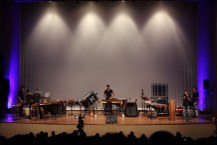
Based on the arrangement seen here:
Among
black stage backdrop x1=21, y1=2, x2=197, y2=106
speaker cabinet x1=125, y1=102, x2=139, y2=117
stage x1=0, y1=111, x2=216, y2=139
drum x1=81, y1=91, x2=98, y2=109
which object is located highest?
black stage backdrop x1=21, y1=2, x2=197, y2=106

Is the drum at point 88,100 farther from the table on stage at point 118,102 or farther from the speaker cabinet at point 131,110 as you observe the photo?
the speaker cabinet at point 131,110

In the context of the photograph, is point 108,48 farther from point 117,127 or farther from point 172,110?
point 117,127

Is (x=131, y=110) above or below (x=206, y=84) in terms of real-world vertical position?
below

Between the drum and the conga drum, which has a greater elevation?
the drum

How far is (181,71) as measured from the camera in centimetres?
1811

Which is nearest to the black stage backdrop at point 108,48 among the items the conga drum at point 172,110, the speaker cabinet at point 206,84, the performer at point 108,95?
the performer at point 108,95

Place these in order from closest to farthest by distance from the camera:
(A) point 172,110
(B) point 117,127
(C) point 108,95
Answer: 1. (B) point 117,127
2. (A) point 172,110
3. (C) point 108,95

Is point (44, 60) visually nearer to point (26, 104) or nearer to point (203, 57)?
point (26, 104)

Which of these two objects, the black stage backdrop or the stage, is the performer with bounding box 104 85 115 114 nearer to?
the black stage backdrop

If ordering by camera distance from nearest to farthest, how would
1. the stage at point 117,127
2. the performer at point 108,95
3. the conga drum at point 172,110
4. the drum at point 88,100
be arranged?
the stage at point 117,127
the conga drum at point 172,110
the drum at point 88,100
the performer at point 108,95

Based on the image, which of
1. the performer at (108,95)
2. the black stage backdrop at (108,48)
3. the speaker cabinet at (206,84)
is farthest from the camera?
the black stage backdrop at (108,48)

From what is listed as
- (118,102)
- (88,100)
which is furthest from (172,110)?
(88,100)

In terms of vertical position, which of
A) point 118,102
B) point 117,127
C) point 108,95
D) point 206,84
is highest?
point 206,84

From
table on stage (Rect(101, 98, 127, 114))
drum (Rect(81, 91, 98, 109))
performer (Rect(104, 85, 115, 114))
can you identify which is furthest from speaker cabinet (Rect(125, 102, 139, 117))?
drum (Rect(81, 91, 98, 109))
